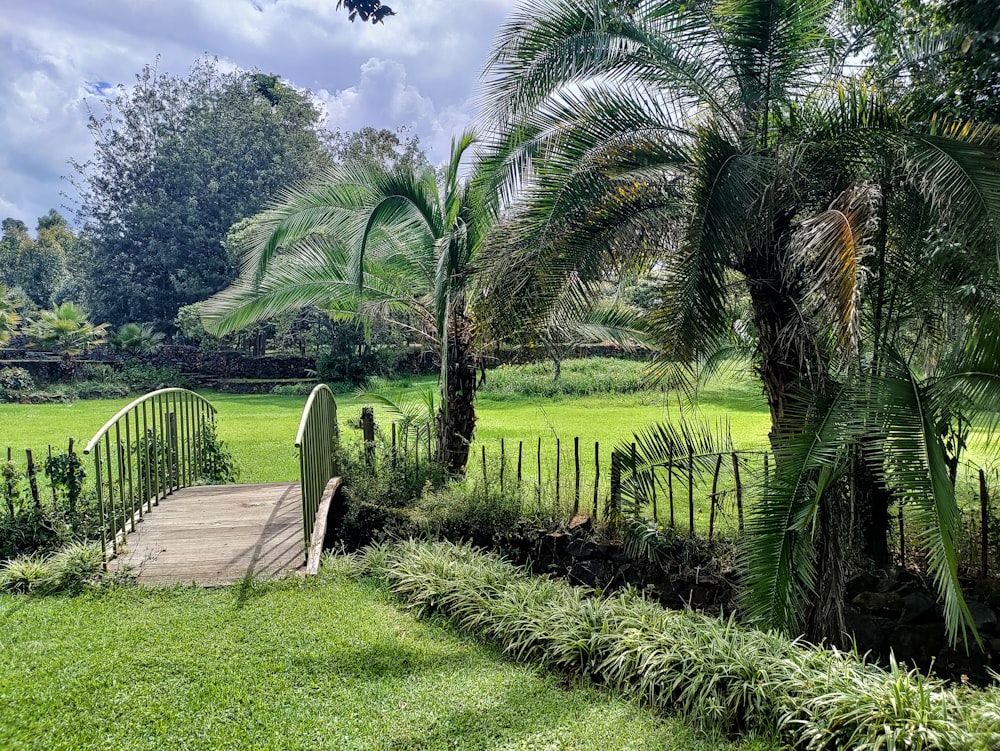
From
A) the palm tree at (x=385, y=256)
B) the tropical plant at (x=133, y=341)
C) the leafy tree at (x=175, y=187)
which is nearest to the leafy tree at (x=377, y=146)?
the leafy tree at (x=175, y=187)

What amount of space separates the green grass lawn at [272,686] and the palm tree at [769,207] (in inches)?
55.7

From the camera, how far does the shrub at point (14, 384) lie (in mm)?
17875

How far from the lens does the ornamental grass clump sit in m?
2.76

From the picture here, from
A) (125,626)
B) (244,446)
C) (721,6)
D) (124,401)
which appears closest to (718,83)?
(721,6)

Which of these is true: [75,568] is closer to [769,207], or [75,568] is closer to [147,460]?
[147,460]

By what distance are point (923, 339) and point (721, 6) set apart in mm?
3314

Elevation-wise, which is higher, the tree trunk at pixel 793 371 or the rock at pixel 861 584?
the tree trunk at pixel 793 371

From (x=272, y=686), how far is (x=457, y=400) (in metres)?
4.22

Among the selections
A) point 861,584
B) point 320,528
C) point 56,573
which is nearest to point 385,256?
point 320,528

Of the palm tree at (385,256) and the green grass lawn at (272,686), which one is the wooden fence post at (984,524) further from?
the palm tree at (385,256)

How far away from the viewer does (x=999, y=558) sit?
4934 mm

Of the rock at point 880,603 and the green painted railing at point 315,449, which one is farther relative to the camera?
the green painted railing at point 315,449

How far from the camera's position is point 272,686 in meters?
3.45

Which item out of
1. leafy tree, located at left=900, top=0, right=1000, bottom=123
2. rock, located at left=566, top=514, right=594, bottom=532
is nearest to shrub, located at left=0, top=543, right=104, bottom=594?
rock, located at left=566, top=514, right=594, bottom=532
